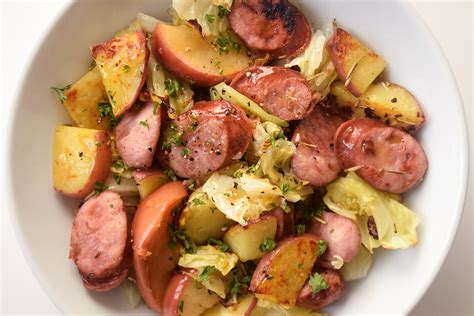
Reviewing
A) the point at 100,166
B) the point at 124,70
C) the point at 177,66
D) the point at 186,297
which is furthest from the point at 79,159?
the point at 186,297

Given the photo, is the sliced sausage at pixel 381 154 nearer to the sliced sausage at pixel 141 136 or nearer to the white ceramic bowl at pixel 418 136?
the white ceramic bowl at pixel 418 136

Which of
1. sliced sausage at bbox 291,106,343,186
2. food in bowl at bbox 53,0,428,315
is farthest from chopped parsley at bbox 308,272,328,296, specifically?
sliced sausage at bbox 291,106,343,186

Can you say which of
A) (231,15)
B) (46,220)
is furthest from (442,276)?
(46,220)

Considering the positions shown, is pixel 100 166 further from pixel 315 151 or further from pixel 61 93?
pixel 315 151

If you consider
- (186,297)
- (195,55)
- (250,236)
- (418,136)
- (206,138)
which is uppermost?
(418,136)

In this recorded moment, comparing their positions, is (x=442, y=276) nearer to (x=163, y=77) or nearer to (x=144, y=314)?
(x=144, y=314)

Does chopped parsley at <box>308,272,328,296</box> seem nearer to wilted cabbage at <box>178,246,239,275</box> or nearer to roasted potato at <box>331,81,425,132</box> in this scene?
wilted cabbage at <box>178,246,239,275</box>

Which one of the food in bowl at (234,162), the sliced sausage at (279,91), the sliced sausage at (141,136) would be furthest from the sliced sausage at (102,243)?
the sliced sausage at (279,91)
